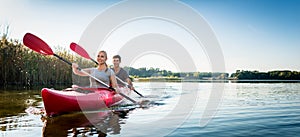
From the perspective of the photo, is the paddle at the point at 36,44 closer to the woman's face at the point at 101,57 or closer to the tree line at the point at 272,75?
the woman's face at the point at 101,57

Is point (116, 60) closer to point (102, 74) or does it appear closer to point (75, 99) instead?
point (102, 74)

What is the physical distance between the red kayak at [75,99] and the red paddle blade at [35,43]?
3.80ft

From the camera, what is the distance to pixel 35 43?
5637mm

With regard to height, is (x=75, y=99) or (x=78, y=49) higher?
(x=78, y=49)

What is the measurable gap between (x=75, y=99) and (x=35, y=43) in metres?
1.62

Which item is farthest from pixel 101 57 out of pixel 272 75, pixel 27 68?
pixel 272 75

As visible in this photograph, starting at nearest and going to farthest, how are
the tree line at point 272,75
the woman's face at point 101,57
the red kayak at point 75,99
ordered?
the red kayak at point 75,99, the woman's face at point 101,57, the tree line at point 272,75

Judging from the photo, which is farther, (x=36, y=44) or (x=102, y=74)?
(x=102, y=74)

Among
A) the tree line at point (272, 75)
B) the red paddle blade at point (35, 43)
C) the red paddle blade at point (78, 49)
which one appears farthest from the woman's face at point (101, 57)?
the tree line at point (272, 75)

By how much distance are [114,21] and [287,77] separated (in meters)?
30.3

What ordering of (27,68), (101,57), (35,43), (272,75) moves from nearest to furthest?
(35,43) < (101,57) < (27,68) < (272,75)

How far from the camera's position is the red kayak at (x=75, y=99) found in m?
4.63

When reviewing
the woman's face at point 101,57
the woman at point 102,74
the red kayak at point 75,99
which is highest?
the woman's face at point 101,57

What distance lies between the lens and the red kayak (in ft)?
15.2
